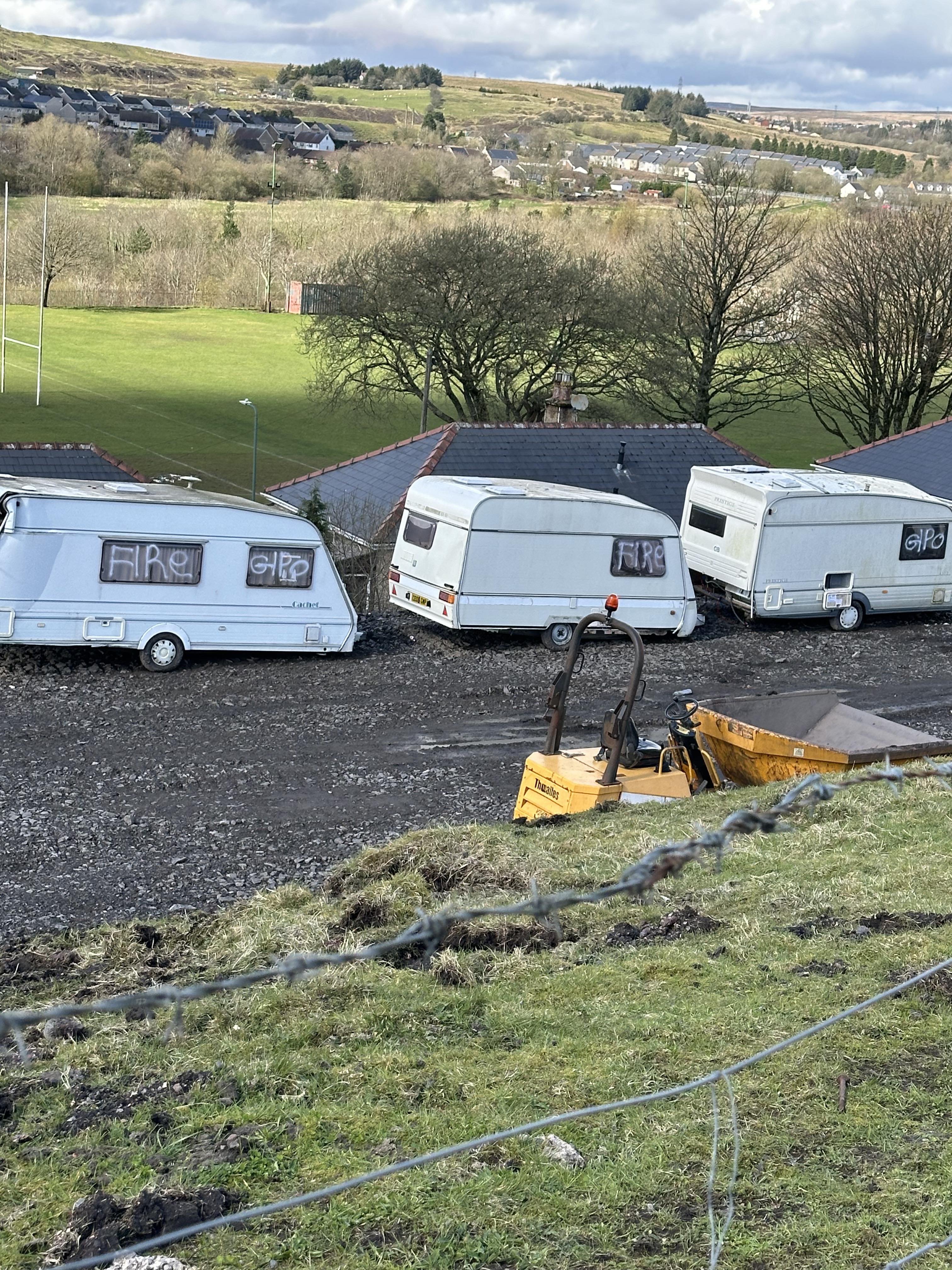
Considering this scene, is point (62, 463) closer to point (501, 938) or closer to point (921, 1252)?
point (501, 938)

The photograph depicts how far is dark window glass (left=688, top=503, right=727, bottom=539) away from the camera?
24344 mm

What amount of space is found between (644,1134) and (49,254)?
92.1 m

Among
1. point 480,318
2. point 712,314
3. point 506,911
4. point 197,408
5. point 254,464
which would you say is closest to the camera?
point 506,911

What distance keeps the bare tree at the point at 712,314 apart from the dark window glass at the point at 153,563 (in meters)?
28.8

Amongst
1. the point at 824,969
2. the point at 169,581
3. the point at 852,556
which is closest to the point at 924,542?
the point at 852,556

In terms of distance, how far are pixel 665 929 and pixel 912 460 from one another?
86.3ft

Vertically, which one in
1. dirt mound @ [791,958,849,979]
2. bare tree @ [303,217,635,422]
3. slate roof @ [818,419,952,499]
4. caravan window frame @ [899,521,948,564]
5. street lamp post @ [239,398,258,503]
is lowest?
street lamp post @ [239,398,258,503]

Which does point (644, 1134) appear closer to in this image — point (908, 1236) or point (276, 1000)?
point (908, 1236)

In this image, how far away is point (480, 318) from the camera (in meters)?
46.3

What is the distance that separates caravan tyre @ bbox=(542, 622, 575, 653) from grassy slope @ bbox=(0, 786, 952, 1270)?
38.5 ft

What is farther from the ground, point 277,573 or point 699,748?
point 277,573

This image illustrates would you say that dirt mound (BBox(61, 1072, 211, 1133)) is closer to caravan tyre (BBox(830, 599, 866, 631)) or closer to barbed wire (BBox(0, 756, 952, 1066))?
barbed wire (BBox(0, 756, 952, 1066))

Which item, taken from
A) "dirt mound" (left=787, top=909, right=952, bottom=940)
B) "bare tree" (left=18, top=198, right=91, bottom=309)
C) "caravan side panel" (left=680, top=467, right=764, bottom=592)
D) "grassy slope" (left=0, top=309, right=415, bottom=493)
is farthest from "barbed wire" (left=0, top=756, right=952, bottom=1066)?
"bare tree" (left=18, top=198, right=91, bottom=309)

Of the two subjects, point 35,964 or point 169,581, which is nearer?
point 35,964
